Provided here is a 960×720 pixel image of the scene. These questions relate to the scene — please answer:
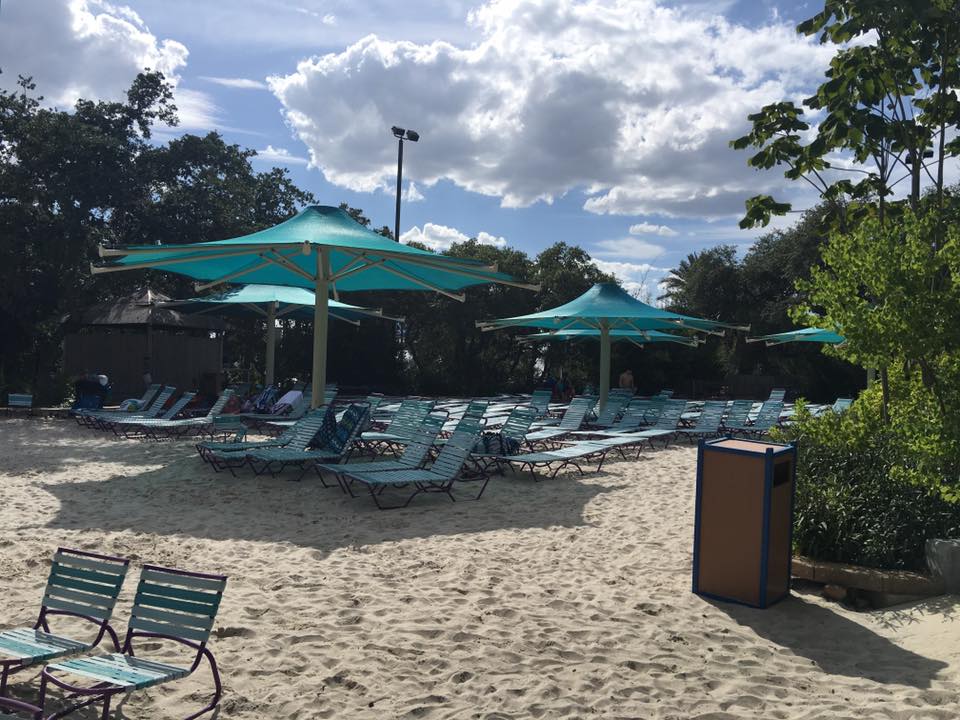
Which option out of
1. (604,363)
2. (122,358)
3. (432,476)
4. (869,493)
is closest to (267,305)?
(122,358)

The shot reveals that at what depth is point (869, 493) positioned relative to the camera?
596 cm

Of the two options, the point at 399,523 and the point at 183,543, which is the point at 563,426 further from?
the point at 183,543

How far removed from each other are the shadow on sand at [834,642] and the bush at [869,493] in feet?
1.85

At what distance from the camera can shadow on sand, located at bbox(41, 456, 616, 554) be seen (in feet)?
23.3

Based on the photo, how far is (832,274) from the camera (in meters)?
5.96

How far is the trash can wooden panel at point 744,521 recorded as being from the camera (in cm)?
522

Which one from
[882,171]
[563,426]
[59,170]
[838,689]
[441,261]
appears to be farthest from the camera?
[59,170]

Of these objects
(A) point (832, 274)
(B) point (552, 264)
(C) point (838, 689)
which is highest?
(B) point (552, 264)

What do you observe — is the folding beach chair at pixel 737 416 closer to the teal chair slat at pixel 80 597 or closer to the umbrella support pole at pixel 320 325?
the umbrella support pole at pixel 320 325

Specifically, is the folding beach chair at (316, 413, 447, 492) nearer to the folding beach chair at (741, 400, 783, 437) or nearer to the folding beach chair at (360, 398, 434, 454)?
the folding beach chair at (360, 398, 434, 454)

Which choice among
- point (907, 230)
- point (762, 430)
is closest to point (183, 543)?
point (907, 230)

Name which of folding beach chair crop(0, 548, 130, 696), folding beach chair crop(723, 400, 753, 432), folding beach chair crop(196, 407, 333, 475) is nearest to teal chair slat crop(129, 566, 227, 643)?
folding beach chair crop(0, 548, 130, 696)

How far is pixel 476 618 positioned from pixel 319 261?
648cm

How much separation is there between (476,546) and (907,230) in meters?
3.94
